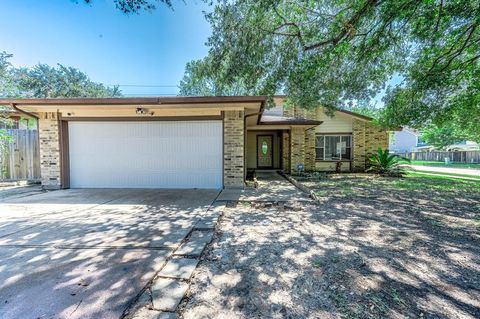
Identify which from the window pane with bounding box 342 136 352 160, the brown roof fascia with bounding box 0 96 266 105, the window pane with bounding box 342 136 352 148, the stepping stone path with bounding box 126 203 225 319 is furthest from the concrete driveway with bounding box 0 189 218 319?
the window pane with bounding box 342 136 352 148

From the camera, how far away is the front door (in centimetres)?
1459

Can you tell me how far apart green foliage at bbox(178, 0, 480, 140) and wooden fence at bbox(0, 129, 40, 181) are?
7.61 metres

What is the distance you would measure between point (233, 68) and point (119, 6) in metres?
3.87

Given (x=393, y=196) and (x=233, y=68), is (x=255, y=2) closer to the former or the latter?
(x=233, y=68)

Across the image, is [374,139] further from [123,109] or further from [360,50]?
[123,109]

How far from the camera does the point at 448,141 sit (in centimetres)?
2591

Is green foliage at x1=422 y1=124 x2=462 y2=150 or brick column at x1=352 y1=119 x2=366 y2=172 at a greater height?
green foliage at x1=422 y1=124 x2=462 y2=150

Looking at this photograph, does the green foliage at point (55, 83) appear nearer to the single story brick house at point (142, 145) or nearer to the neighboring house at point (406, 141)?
the single story brick house at point (142, 145)

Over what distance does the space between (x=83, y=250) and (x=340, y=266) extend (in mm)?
3428

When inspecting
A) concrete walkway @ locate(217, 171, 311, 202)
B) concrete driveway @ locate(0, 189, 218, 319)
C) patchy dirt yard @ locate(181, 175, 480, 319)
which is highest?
concrete walkway @ locate(217, 171, 311, 202)

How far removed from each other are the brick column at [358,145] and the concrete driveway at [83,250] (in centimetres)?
1085

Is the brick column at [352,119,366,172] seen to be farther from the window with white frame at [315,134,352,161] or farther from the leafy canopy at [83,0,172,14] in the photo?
the leafy canopy at [83,0,172,14]

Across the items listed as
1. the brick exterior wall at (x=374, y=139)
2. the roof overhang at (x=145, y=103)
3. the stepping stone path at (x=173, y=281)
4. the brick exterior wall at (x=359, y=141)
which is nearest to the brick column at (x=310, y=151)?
the brick exterior wall at (x=359, y=141)

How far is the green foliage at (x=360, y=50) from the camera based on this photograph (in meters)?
5.76
